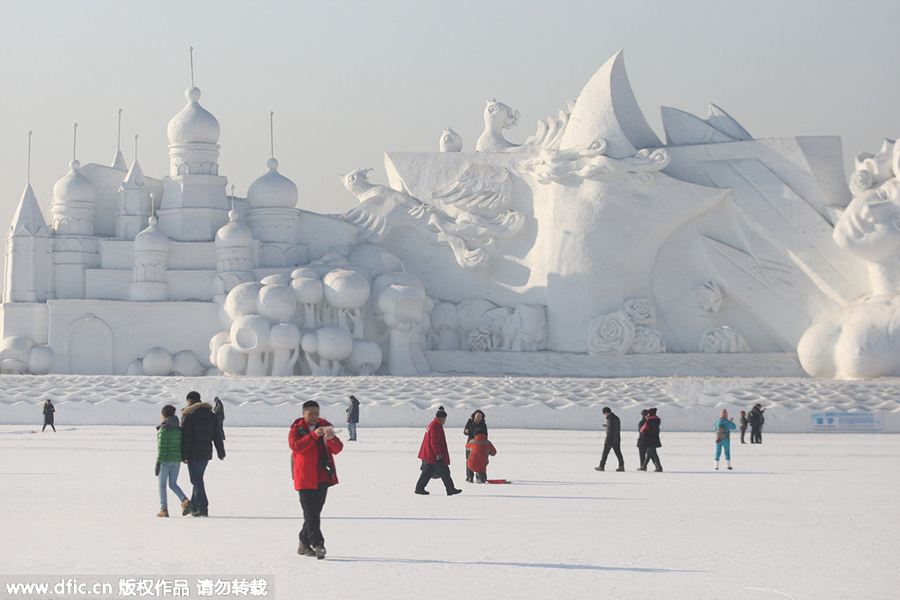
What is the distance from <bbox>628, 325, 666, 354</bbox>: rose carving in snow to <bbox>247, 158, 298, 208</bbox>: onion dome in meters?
9.50

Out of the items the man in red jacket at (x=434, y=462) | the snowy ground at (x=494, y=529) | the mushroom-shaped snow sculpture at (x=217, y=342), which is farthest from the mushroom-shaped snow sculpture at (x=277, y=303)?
the man in red jacket at (x=434, y=462)

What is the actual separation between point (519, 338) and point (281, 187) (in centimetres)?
727

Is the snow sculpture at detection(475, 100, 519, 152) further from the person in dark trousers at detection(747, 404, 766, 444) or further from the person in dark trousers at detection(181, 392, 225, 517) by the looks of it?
the person in dark trousers at detection(181, 392, 225, 517)

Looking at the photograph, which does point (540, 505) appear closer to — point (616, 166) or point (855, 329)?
point (855, 329)

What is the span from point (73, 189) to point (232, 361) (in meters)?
7.15

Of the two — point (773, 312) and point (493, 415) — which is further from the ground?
point (773, 312)

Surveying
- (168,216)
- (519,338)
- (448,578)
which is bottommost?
(448,578)

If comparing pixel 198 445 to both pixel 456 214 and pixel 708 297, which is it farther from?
pixel 456 214

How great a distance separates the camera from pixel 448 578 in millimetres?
7770

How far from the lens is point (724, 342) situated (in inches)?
1148

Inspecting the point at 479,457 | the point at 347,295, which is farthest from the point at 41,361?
the point at 479,457

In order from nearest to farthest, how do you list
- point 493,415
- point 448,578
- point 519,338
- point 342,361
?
point 448,578 → point 493,415 → point 342,361 → point 519,338

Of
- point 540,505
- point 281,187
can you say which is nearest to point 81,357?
point 281,187

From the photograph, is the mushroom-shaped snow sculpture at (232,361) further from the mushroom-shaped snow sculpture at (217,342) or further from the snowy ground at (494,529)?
the snowy ground at (494,529)
